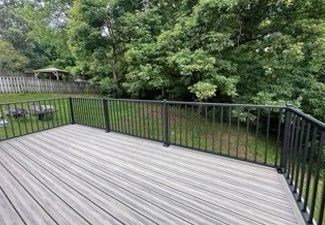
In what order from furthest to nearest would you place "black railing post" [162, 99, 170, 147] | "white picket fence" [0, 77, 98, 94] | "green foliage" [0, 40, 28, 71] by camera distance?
"green foliage" [0, 40, 28, 71]
"white picket fence" [0, 77, 98, 94]
"black railing post" [162, 99, 170, 147]

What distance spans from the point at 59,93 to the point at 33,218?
38.6 feet

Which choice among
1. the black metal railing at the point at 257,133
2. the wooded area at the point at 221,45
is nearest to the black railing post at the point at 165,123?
the black metal railing at the point at 257,133

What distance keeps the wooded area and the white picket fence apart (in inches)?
176

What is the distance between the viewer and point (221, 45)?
18.2 ft

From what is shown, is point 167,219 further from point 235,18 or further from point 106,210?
point 235,18

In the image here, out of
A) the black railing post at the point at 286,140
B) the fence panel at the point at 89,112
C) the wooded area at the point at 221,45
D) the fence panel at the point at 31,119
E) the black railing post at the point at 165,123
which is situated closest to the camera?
the black railing post at the point at 286,140

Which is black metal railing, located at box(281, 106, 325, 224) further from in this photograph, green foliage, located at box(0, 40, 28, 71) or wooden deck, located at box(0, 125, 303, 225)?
green foliage, located at box(0, 40, 28, 71)

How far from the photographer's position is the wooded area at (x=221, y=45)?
5.41 metres

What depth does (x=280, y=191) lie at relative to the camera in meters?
2.21

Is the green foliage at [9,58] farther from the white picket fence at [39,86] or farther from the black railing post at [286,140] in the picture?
the black railing post at [286,140]

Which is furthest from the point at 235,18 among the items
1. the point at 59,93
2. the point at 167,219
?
the point at 59,93

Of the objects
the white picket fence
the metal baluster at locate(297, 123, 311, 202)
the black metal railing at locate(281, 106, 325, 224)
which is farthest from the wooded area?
the white picket fence

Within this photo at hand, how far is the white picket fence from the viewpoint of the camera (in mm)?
10430

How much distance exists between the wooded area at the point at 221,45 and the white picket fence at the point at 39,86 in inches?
176
